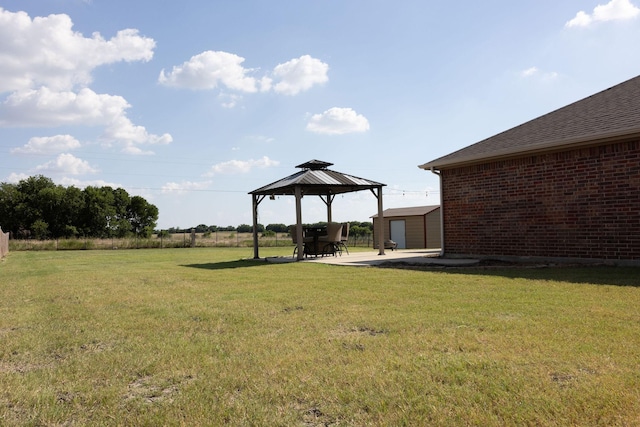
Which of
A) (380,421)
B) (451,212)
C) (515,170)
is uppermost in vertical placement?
(515,170)

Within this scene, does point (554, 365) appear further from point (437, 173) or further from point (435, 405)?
point (437, 173)

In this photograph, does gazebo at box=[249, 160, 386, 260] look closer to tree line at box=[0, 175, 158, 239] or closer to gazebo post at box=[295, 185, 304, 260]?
gazebo post at box=[295, 185, 304, 260]

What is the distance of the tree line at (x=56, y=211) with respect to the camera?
159 feet

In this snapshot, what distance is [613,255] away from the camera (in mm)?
9789

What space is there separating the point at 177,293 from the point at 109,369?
4227mm

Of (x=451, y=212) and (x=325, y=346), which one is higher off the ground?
(x=451, y=212)

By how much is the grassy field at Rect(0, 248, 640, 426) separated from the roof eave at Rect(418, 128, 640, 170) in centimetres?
361

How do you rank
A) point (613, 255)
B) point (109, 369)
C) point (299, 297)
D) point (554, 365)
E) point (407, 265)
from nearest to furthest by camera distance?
point (554, 365) → point (109, 369) → point (299, 297) → point (613, 255) → point (407, 265)

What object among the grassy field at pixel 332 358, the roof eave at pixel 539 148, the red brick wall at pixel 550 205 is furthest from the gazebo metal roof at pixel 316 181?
the grassy field at pixel 332 358

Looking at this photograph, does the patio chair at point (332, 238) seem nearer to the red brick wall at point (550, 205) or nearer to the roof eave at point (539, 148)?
the roof eave at point (539, 148)

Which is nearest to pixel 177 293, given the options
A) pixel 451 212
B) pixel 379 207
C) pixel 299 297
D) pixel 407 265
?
pixel 299 297

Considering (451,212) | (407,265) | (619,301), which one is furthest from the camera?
(451,212)

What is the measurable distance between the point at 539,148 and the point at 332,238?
23.7 feet

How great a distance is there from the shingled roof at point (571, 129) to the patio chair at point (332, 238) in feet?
12.0
